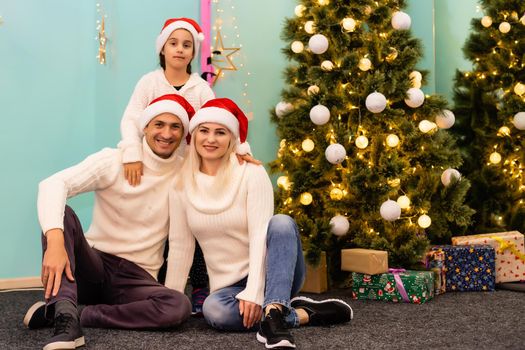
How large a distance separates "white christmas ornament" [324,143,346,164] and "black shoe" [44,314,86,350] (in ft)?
5.11

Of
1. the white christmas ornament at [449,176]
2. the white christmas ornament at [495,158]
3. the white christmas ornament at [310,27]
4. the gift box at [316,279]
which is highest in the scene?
the white christmas ornament at [310,27]

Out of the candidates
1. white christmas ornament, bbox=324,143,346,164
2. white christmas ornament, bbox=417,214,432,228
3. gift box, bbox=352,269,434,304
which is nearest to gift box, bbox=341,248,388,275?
gift box, bbox=352,269,434,304

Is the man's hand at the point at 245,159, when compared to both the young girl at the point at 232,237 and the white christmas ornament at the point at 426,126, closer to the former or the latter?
the young girl at the point at 232,237

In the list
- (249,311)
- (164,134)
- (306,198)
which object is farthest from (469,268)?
(164,134)

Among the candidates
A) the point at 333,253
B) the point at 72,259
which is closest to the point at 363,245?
the point at 333,253

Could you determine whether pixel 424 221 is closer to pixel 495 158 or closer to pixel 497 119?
pixel 495 158

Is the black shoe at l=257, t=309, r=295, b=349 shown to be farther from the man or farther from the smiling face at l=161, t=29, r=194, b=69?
the smiling face at l=161, t=29, r=194, b=69

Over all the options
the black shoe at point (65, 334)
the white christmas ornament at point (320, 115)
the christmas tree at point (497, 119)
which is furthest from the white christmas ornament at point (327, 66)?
the black shoe at point (65, 334)

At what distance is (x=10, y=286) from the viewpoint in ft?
10.3

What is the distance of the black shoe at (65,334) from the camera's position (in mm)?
1688

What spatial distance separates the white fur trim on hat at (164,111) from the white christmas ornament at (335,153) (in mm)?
892

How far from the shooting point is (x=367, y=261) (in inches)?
109

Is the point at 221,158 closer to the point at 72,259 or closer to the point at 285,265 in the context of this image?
the point at 285,265

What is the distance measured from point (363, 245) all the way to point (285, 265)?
107cm
